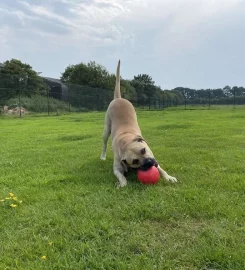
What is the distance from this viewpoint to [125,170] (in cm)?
459

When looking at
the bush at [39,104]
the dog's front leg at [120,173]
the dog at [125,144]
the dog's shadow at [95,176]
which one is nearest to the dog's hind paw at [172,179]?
the dog at [125,144]

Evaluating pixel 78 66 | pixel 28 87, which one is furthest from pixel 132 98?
pixel 28 87

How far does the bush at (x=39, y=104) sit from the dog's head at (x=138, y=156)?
21.3 meters

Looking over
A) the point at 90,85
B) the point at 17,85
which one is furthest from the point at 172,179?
the point at 90,85

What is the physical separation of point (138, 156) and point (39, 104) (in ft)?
76.9

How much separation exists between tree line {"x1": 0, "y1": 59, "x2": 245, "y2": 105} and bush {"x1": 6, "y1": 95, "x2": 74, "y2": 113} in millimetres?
430

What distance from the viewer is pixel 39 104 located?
26484mm

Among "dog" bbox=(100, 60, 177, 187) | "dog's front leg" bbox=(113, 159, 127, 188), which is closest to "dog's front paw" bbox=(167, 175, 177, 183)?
"dog" bbox=(100, 60, 177, 187)

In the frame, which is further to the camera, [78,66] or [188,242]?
[78,66]

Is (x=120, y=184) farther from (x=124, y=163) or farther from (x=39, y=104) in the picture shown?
(x=39, y=104)

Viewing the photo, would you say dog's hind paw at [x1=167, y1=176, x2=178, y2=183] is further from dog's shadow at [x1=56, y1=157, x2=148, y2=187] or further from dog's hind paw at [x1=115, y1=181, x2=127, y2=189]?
dog's hind paw at [x1=115, y1=181, x2=127, y2=189]

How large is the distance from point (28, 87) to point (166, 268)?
25967 millimetres

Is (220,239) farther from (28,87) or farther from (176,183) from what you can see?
(28,87)

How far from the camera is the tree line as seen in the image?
24.7 meters
